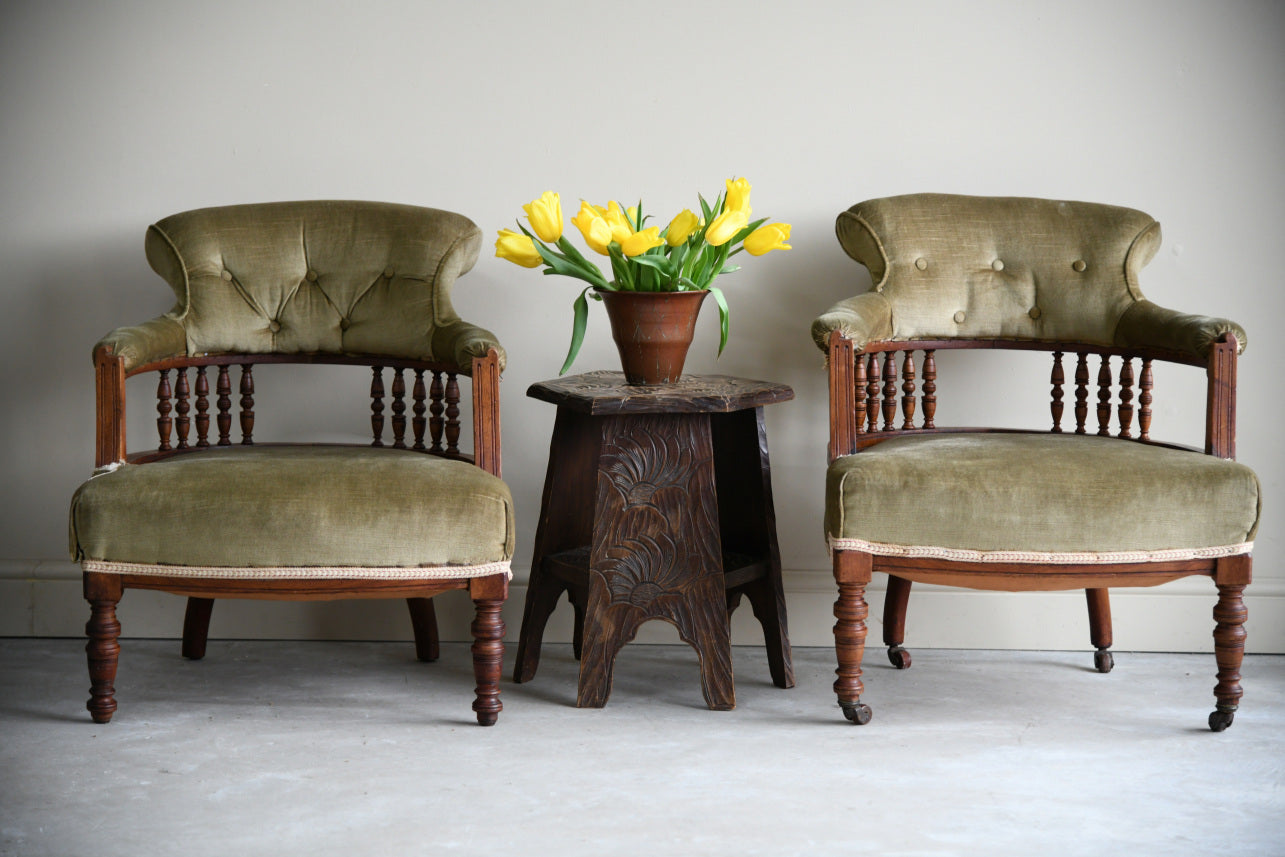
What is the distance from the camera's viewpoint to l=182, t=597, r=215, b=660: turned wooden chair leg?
2582mm

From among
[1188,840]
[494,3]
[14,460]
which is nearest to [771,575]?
[1188,840]

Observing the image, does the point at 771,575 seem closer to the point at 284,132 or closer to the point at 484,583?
the point at 484,583

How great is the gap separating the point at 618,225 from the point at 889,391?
0.68 metres

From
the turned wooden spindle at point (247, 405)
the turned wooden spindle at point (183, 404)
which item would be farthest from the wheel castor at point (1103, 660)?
the turned wooden spindle at point (183, 404)

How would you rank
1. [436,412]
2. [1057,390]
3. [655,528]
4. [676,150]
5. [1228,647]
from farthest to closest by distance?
[676,150] < [1057,390] < [436,412] < [655,528] < [1228,647]

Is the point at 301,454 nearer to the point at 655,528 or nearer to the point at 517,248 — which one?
the point at 517,248

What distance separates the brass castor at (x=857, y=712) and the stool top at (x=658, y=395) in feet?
1.89

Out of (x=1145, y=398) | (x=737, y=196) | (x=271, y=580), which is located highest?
(x=737, y=196)

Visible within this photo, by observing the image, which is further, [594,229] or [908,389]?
[908,389]

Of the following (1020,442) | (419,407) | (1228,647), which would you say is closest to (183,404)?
(419,407)

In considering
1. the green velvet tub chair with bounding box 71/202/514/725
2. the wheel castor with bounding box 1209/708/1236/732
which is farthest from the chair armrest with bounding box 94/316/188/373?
the wheel castor with bounding box 1209/708/1236/732

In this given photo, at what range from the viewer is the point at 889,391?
97.7 inches

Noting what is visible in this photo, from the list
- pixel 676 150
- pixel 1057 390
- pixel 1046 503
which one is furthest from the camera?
pixel 676 150

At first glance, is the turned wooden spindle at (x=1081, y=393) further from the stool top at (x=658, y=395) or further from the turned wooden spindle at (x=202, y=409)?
the turned wooden spindle at (x=202, y=409)
